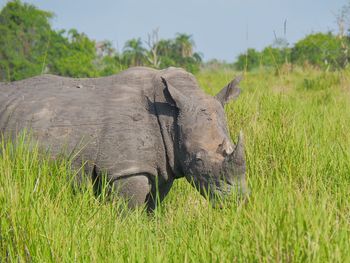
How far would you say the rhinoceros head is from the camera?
11.4ft

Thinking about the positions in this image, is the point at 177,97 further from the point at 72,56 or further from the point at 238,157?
the point at 72,56

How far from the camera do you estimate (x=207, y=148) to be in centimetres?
358

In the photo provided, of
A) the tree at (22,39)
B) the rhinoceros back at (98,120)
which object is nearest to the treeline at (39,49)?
the tree at (22,39)

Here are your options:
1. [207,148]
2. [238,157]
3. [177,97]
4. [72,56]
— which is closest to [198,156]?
[207,148]

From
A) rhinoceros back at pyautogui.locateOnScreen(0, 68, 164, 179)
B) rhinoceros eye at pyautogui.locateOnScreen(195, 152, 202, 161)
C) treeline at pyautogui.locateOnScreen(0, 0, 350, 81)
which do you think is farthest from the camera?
treeline at pyautogui.locateOnScreen(0, 0, 350, 81)

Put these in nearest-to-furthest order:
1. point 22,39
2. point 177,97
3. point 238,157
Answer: point 238,157, point 177,97, point 22,39

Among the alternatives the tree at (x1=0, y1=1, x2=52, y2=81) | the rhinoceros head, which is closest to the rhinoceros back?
the rhinoceros head

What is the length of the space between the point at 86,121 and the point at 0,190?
1217 millimetres

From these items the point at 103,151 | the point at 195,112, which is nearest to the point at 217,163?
the point at 195,112

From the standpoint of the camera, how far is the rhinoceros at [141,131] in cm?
360

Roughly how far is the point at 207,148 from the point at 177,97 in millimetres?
392

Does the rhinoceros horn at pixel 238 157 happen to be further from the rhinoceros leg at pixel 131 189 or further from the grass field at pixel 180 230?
the rhinoceros leg at pixel 131 189

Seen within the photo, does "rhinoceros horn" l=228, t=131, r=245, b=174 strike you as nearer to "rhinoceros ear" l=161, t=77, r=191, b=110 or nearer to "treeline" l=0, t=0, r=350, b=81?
"rhinoceros ear" l=161, t=77, r=191, b=110

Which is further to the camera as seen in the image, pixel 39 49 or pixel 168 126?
pixel 39 49
